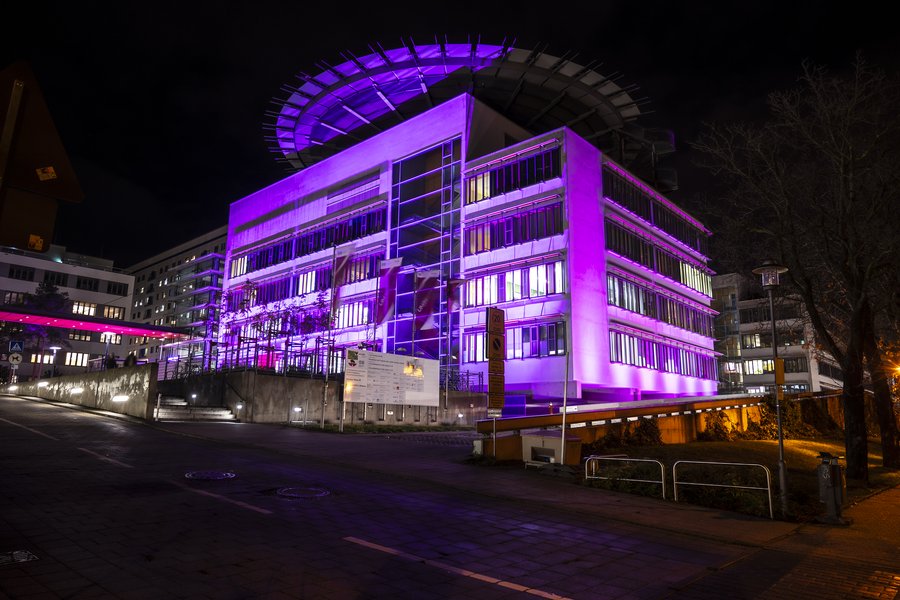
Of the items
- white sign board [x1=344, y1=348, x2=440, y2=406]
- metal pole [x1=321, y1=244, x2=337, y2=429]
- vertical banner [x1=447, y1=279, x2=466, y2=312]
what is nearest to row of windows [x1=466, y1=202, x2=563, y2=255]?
vertical banner [x1=447, y1=279, x2=466, y2=312]

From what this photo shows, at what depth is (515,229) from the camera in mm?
44000

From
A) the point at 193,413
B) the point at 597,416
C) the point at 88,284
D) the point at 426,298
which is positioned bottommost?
the point at 193,413

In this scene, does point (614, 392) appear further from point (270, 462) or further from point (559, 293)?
→ point (270, 462)

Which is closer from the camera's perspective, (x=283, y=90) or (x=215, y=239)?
(x=283, y=90)

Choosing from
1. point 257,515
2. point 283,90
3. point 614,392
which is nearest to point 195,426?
point 257,515

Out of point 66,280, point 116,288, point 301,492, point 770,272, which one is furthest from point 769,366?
point 66,280

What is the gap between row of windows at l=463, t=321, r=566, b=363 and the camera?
4031cm

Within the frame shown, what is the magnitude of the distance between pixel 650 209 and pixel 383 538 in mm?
50332

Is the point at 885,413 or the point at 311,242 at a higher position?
the point at 311,242

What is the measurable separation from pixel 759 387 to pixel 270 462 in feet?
284

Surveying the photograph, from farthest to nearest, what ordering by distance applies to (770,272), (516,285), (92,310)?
(92,310) → (516,285) → (770,272)

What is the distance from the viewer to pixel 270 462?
14.4m

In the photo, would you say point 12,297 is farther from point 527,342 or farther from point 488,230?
point 527,342

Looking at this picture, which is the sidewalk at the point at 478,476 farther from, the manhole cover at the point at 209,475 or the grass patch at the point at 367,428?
the manhole cover at the point at 209,475
